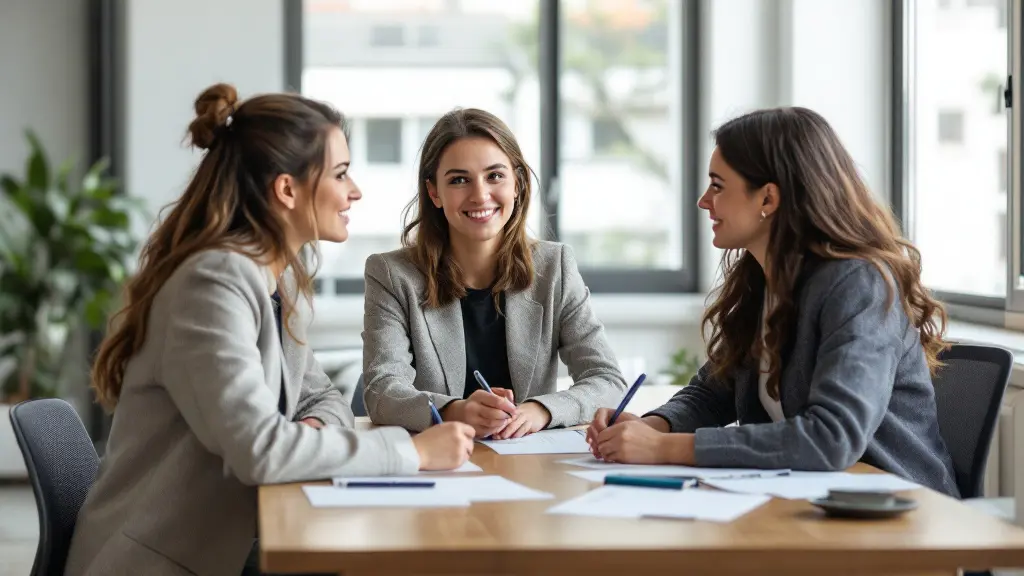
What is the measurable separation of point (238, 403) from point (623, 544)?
1.88 feet

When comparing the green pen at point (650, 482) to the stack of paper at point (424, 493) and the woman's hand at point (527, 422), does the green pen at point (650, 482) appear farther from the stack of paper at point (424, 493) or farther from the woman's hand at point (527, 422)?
the woman's hand at point (527, 422)

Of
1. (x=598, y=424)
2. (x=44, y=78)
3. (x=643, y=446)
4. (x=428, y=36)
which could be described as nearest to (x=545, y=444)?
(x=598, y=424)

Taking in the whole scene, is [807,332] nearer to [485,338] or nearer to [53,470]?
[485,338]

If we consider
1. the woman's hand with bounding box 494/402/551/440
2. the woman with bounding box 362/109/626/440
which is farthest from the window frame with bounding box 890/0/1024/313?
the woman's hand with bounding box 494/402/551/440

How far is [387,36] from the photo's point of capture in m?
5.04

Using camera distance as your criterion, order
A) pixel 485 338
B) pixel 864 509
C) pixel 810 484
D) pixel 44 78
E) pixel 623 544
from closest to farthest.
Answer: pixel 623 544 → pixel 864 509 → pixel 810 484 → pixel 485 338 → pixel 44 78

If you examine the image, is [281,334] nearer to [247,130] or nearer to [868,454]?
[247,130]

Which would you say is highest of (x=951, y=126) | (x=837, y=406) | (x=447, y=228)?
(x=951, y=126)

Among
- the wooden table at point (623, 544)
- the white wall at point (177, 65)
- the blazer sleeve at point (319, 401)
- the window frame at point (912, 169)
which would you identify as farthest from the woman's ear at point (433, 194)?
the white wall at point (177, 65)

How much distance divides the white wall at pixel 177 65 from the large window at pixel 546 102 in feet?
0.93

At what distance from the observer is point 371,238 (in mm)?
5055

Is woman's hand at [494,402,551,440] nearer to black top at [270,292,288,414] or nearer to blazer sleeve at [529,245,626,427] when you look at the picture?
blazer sleeve at [529,245,626,427]

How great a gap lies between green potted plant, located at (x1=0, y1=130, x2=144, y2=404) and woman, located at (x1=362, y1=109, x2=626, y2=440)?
247 centimetres

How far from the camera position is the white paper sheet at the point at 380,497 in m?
1.43
